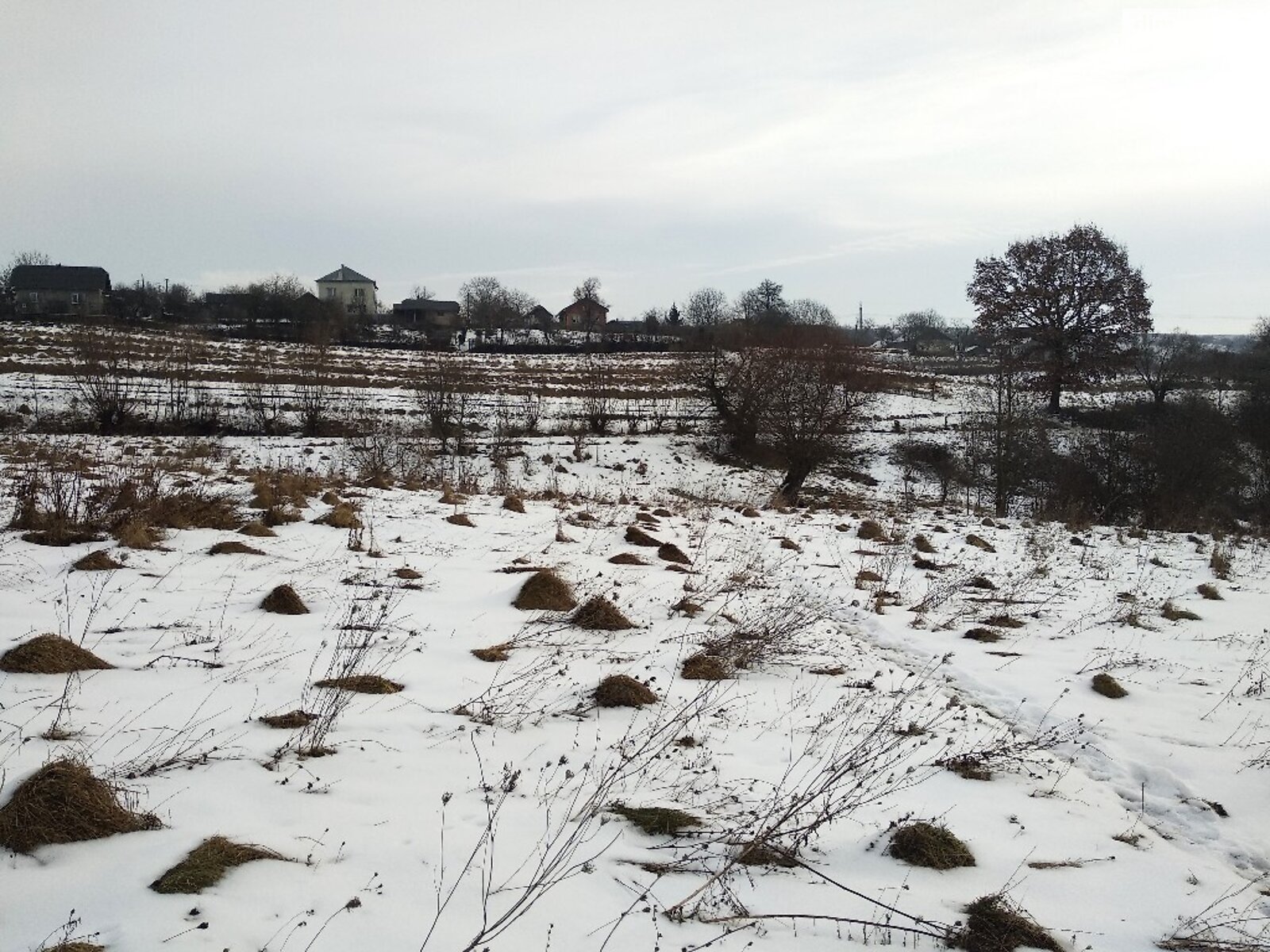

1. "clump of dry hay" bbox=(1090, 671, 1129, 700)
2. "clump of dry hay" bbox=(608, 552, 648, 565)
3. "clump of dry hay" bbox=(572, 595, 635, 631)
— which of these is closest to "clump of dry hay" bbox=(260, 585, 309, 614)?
"clump of dry hay" bbox=(572, 595, 635, 631)

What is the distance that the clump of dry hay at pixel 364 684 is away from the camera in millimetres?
4547

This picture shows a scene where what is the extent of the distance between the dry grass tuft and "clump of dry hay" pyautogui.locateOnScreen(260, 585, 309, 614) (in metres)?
9.39

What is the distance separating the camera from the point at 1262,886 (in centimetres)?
358

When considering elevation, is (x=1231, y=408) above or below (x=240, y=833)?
above

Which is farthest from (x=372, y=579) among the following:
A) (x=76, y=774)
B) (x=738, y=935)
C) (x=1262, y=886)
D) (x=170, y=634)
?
(x=1262, y=886)

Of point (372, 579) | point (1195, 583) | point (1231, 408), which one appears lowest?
point (1195, 583)

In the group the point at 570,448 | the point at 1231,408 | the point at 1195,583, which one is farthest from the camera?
the point at 1231,408

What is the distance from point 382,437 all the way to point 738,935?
19596 millimetres

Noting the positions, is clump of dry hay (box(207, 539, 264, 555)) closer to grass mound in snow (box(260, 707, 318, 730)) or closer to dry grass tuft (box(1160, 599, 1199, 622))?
grass mound in snow (box(260, 707, 318, 730))

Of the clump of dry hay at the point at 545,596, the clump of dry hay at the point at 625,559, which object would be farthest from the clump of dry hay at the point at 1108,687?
the clump of dry hay at the point at 625,559

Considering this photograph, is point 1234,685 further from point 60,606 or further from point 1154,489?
point 1154,489

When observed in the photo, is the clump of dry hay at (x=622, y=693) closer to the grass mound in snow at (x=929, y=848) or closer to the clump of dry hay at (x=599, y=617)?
the clump of dry hay at (x=599, y=617)

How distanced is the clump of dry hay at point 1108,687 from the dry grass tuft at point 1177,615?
10.3ft

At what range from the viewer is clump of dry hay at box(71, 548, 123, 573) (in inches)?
241
